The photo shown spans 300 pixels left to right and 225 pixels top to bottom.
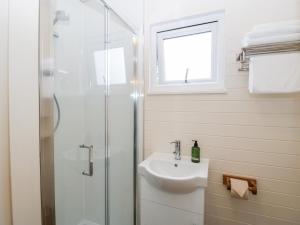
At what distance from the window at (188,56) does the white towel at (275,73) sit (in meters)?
0.28

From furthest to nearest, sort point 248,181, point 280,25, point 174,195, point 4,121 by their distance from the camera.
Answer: point 248,181, point 174,195, point 280,25, point 4,121

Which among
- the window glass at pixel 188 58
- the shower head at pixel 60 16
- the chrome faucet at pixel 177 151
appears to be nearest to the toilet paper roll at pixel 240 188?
the chrome faucet at pixel 177 151

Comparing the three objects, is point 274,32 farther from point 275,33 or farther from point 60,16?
point 60,16

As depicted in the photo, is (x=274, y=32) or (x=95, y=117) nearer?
(x=274, y=32)

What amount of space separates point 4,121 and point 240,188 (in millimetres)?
1499

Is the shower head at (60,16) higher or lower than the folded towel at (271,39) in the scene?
higher

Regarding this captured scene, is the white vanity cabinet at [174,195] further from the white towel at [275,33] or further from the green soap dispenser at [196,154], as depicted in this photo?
the white towel at [275,33]

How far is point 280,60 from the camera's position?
3.89ft

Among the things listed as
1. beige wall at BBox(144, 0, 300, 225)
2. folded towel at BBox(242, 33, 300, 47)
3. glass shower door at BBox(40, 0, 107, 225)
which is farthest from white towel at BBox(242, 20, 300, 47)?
glass shower door at BBox(40, 0, 107, 225)

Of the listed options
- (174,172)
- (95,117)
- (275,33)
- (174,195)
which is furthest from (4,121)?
(275,33)

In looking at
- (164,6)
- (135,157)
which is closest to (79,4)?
(164,6)

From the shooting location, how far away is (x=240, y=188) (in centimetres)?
133

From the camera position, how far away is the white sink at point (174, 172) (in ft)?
3.92

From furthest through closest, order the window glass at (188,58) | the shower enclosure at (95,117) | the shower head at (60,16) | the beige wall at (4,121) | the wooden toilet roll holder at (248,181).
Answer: the window glass at (188,58), the wooden toilet roll holder at (248,181), the shower enclosure at (95,117), the shower head at (60,16), the beige wall at (4,121)
